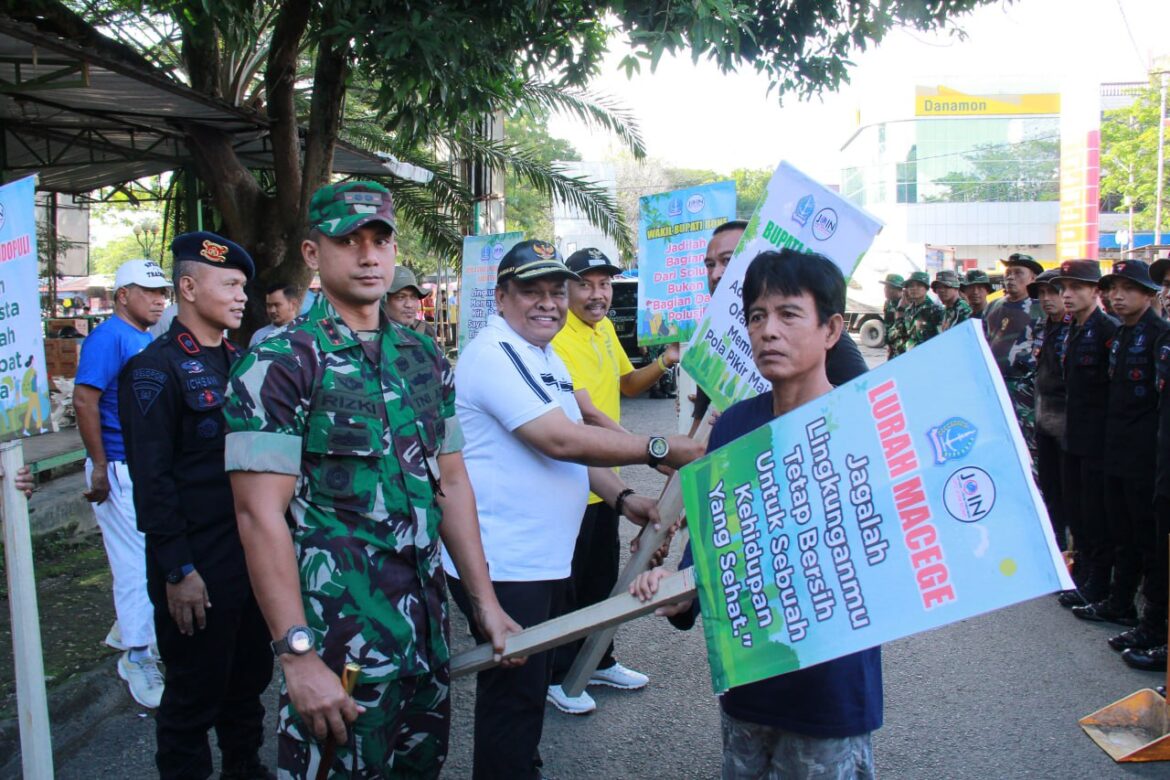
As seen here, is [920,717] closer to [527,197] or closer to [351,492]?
[351,492]

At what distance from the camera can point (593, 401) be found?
14.2 ft

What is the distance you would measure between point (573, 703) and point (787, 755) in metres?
2.18

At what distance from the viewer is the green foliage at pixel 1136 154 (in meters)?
36.9

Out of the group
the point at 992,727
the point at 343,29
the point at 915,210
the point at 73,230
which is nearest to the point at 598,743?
Answer: the point at 992,727

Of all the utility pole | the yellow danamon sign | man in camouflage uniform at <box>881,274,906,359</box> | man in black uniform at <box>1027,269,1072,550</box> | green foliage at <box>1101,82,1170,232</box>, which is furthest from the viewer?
the yellow danamon sign

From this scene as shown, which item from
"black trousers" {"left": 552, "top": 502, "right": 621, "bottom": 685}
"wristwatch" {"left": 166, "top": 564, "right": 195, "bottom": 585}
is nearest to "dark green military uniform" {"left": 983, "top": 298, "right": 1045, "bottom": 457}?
"black trousers" {"left": 552, "top": 502, "right": 621, "bottom": 685}

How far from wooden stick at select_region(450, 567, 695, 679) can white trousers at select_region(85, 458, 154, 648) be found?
8.43 feet

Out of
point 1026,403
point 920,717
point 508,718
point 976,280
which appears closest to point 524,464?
point 508,718

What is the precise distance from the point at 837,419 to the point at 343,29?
472 cm

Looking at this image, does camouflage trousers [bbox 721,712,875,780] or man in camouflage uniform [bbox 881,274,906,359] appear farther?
man in camouflage uniform [bbox 881,274,906,359]

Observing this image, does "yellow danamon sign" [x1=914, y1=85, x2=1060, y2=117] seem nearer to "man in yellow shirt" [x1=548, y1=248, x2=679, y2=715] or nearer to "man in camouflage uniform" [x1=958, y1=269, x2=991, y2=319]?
"man in camouflage uniform" [x1=958, y1=269, x2=991, y2=319]

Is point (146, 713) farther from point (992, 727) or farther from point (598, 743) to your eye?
point (992, 727)

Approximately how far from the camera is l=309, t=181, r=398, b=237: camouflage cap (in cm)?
215

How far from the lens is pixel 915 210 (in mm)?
54812
